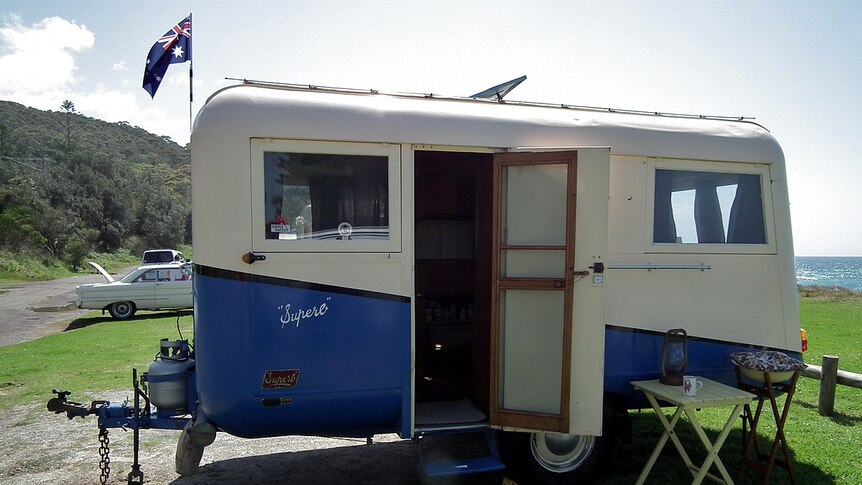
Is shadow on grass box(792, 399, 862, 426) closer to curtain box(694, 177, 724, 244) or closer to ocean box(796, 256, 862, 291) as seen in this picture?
curtain box(694, 177, 724, 244)

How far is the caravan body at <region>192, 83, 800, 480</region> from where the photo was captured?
12.3 ft

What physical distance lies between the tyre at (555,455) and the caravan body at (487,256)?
12cm

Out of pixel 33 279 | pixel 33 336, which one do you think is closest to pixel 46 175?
pixel 33 279

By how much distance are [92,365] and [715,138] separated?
10.4m

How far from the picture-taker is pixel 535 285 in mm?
4125

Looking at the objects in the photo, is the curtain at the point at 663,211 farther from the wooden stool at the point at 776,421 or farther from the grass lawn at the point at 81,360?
the grass lawn at the point at 81,360

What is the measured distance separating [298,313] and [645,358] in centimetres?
294

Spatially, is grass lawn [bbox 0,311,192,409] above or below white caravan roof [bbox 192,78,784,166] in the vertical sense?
below

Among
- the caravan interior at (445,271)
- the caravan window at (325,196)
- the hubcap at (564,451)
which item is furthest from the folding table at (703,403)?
the caravan window at (325,196)

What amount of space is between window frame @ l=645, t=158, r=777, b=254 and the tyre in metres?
1.56

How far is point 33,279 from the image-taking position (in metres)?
31.2

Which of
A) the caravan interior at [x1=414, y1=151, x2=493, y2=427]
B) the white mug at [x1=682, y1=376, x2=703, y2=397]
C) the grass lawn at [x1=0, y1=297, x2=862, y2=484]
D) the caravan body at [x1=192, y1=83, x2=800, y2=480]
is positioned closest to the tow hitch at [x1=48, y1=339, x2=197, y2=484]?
the caravan body at [x1=192, y1=83, x2=800, y2=480]

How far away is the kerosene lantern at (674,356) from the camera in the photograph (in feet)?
14.3

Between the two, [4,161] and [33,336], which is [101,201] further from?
[33,336]
